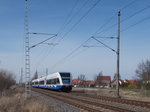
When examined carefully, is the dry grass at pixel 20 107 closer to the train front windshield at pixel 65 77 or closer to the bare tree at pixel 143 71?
the train front windshield at pixel 65 77

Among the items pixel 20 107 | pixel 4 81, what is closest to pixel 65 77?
pixel 4 81

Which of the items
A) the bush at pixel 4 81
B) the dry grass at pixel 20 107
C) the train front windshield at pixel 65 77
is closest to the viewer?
the dry grass at pixel 20 107

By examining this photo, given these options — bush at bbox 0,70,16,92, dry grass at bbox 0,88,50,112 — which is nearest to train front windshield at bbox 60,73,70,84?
bush at bbox 0,70,16,92

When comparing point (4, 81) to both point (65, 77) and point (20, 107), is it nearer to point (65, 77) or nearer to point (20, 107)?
point (65, 77)

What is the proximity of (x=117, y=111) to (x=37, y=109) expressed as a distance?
4812 millimetres

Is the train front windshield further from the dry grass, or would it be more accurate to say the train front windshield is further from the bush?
the dry grass

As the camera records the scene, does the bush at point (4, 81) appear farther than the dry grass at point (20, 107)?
Yes

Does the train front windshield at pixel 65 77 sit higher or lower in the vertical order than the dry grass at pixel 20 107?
higher

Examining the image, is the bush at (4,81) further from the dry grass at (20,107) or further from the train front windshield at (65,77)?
Answer: the dry grass at (20,107)

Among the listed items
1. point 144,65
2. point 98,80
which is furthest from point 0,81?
point 98,80

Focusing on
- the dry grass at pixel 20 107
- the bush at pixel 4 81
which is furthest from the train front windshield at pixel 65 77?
the dry grass at pixel 20 107

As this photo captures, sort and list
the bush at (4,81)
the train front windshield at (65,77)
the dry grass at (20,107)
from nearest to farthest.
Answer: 1. the dry grass at (20,107)
2. the train front windshield at (65,77)
3. the bush at (4,81)

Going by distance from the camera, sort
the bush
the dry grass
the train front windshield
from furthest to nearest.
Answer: the bush → the train front windshield → the dry grass

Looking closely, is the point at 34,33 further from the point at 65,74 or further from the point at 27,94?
the point at 65,74
